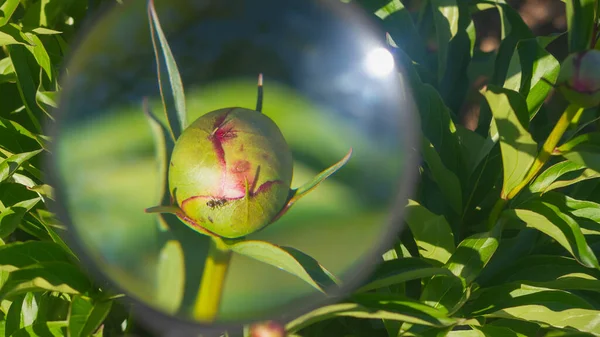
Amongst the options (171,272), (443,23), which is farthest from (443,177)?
(171,272)

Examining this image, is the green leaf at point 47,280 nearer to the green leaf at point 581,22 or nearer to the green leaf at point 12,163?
the green leaf at point 12,163

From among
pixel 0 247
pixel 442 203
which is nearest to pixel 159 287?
pixel 0 247

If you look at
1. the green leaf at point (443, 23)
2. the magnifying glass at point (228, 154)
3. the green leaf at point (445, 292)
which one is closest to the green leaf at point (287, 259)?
the magnifying glass at point (228, 154)

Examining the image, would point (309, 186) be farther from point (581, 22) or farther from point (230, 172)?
point (581, 22)

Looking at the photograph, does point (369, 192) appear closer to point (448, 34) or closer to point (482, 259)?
point (482, 259)

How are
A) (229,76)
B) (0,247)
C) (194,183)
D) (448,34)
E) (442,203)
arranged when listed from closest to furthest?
(194,183), (229,76), (0,247), (442,203), (448,34)

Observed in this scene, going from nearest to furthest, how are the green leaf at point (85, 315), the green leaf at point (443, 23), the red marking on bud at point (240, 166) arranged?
1. the red marking on bud at point (240, 166)
2. the green leaf at point (85, 315)
3. the green leaf at point (443, 23)
